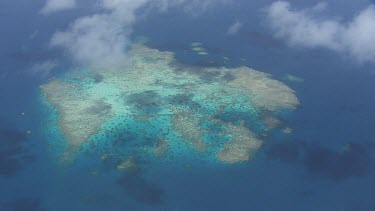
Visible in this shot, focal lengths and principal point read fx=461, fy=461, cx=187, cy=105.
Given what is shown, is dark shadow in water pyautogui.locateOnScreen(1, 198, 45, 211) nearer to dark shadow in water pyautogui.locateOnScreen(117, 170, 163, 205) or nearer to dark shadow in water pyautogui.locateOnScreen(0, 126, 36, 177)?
dark shadow in water pyautogui.locateOnScreen(0, 126, 36, 177)

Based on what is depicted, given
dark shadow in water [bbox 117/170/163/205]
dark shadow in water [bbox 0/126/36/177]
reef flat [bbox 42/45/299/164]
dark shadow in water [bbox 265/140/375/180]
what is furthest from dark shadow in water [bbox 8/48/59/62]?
dark shadow in water [bbox 265/140/375/180]

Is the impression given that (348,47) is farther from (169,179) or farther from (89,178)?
(89,178)

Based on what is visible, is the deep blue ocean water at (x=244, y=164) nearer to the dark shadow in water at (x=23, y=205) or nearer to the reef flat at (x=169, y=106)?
the dark shadow in water at (x=23, y=205)

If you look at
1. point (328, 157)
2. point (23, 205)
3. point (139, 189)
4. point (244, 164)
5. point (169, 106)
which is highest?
point (169, 106)

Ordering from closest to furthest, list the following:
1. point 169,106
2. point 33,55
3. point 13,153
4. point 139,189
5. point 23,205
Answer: point 23,205 → point 139,189 → point 13,153 → point 169,106 → point 33,55

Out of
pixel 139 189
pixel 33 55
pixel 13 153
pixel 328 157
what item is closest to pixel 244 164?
pixel 328 157

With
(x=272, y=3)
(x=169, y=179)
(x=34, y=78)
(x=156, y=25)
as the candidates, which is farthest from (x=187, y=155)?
(x=272, y=3)

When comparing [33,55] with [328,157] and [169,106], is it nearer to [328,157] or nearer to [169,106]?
[169,106]

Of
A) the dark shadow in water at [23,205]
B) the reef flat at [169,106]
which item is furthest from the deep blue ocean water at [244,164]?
the reef flat at [169,106]

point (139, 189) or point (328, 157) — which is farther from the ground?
point (328, 157)
